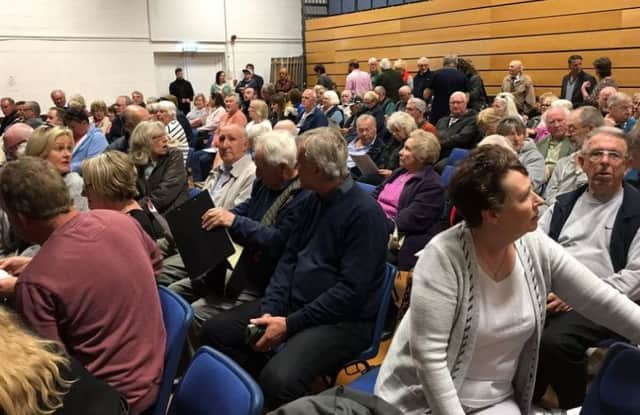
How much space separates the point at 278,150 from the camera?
2852 millimetres

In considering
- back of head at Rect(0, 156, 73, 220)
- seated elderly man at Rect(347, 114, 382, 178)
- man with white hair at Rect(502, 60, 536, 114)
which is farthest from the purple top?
man with white hair at Rect(502, 60, 536, 114)

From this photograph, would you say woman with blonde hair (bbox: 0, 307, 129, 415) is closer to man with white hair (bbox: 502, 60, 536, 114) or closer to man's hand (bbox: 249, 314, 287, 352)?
man's hand (bbox: 249, 314, 287, 352)

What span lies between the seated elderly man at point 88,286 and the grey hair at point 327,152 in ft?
2.65

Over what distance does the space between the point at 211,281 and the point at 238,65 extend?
1269 centimetres

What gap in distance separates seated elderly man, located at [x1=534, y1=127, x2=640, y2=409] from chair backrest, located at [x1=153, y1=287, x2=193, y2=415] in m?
1.52

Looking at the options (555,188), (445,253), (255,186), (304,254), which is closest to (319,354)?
(304,254)

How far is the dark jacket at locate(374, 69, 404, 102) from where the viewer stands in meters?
9.58

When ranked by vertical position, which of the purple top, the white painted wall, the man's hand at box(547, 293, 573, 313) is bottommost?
the man's hand at box(547, 293, 573, 313)

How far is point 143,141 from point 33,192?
229cm

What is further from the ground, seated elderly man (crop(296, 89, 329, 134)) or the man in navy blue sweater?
seated elderly man (crop(296, 89, 329, 134))

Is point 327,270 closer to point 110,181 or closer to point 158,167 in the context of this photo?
point 110,181

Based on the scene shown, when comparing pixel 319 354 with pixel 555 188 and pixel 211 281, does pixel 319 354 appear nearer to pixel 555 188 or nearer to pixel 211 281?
pixel 211 281

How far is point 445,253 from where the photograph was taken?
1.57 metres

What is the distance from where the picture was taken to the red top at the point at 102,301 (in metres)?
1.64
